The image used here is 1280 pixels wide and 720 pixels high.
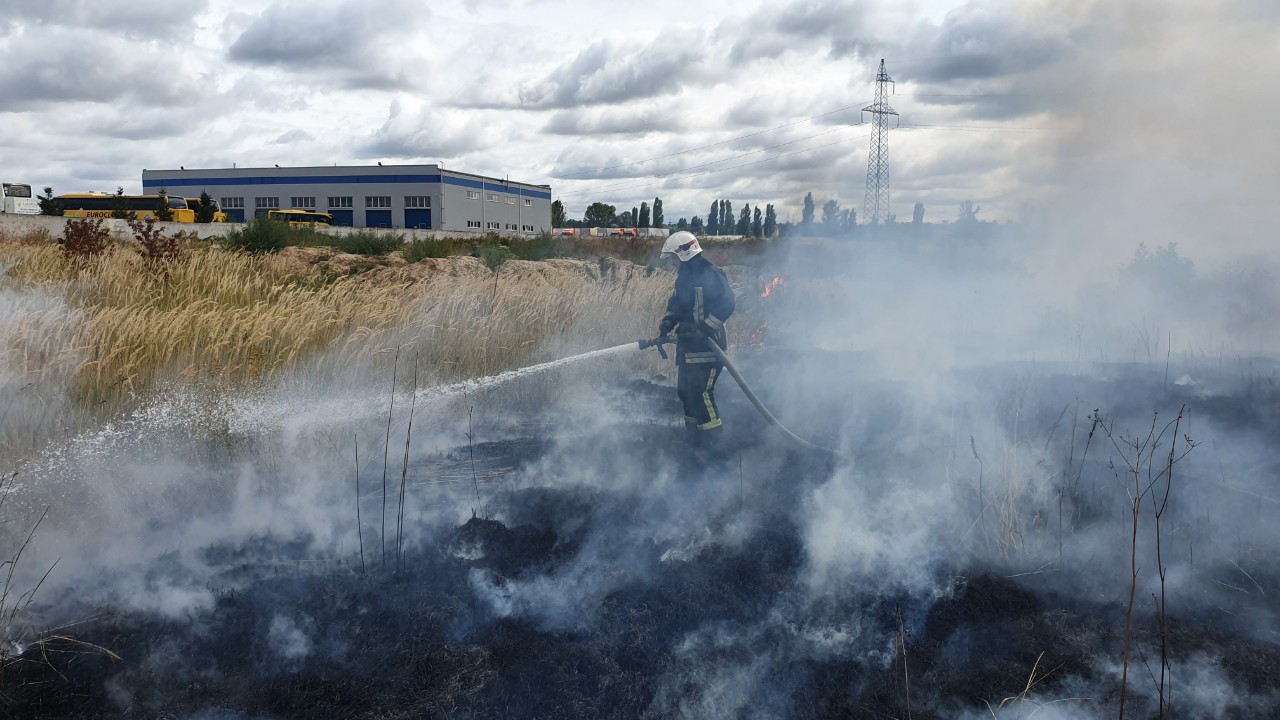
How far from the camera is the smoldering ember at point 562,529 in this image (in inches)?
141

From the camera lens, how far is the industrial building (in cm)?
5831

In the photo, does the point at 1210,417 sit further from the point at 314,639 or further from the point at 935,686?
the point at 314,639

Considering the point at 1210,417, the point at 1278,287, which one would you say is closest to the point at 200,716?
the point at 1210,417

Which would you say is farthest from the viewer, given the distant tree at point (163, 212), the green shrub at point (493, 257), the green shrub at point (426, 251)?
the distant tree at point (163, 212)

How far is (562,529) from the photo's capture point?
4.93 metres

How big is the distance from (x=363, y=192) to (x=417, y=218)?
5064 millimetres

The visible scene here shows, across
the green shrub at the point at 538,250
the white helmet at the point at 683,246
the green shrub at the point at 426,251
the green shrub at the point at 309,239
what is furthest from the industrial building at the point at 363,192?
the white helmet at the point at 683,246

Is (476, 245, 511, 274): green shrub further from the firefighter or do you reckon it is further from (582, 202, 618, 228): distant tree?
(582, 202, 618, 228): distant tree

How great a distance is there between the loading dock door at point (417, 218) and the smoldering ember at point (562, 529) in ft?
164

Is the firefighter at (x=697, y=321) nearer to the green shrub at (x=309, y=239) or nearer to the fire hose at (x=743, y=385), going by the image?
the fire hose at (x=743, y=385)

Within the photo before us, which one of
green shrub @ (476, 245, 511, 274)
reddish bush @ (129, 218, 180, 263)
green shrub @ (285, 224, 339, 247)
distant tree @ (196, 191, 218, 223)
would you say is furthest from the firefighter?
distant tree @ (196, 191, 218, 223)

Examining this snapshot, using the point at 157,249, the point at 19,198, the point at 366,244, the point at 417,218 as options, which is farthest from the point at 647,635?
the point at 417,218

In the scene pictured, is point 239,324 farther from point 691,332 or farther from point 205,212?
point 205,212

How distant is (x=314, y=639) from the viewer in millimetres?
3869
